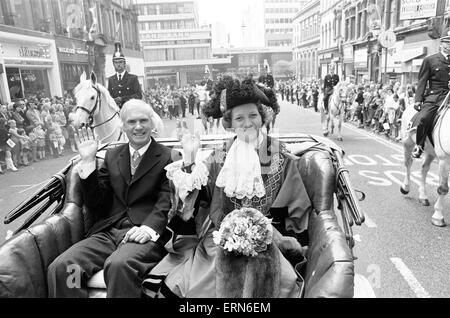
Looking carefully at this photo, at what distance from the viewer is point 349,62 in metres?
33.4

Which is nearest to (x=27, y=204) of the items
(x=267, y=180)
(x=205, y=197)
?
(x=205, y=197)

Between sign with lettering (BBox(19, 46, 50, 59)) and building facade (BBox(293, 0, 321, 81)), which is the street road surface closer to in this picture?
sign with lettering (BBox(19, 46, 50, 59))

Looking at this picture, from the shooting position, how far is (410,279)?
11.4ft

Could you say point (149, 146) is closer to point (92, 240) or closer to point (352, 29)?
point (92, 240)

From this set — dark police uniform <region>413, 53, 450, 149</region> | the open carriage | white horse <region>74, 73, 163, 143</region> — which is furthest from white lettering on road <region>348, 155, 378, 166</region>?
the open carriage

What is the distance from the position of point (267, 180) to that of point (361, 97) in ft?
45.2

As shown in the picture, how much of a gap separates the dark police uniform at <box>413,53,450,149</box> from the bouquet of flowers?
3.99 meters

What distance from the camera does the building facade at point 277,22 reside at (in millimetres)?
78688

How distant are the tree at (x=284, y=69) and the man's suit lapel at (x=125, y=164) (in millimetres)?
58702

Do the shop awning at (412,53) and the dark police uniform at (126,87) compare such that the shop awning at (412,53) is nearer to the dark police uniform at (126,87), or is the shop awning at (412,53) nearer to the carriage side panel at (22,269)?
the dark police uniform at (126,87)

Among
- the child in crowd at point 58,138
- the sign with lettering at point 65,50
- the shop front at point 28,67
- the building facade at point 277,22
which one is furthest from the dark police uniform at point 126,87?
the building facade at point 277,22

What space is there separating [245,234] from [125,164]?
4.63 feet

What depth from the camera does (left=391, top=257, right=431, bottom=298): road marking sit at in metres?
3.24

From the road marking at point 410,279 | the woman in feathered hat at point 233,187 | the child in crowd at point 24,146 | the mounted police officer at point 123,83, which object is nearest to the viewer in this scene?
the woman in feathered hat at point 233,187
